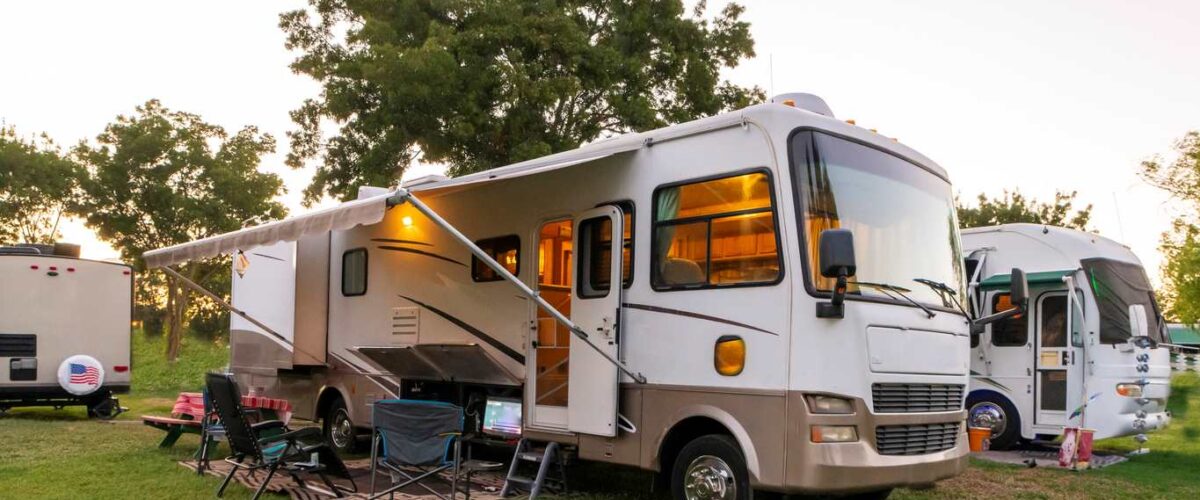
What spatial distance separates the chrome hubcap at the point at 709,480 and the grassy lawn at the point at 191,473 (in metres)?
1.25

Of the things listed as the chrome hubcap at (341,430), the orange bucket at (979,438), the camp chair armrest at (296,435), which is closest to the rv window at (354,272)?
the chrome hubcap at (341,430)

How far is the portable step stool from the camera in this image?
7.04 meters

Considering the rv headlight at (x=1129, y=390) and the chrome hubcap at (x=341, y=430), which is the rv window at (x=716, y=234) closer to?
the chrome hubcap at (x=341, y=430)

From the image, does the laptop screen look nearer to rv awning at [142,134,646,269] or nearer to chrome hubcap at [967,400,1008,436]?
rv awning at [142,134,646,269]

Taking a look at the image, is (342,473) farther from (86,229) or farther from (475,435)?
(86,229)

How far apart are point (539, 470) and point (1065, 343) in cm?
714

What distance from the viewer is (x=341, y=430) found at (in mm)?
9969

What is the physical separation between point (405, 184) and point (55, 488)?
12.0 feet

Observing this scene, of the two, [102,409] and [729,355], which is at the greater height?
[729,355]

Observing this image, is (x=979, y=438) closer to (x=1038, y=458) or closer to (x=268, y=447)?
(x=1038, y=458)

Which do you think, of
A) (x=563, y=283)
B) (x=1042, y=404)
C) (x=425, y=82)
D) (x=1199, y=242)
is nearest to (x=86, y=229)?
(x=425, y=82)

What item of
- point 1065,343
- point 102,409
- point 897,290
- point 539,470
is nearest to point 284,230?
point 539,470

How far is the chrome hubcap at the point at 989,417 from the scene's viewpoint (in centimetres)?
1161

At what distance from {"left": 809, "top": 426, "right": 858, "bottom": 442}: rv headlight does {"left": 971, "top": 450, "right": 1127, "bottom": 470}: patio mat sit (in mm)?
5078
